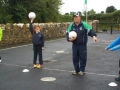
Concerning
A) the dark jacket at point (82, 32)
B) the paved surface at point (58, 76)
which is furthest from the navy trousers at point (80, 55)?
the paved surface at point (58, 76)

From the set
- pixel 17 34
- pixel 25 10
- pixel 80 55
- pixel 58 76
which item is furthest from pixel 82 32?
pixel 25 10

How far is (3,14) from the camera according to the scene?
25.5 m

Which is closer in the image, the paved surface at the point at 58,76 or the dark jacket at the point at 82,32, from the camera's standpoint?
the paved surface at the point at 58,76

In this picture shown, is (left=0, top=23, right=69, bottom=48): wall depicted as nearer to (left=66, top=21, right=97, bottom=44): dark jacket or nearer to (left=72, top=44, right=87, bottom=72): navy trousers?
(left=72, top=44, right=87, bottom=72): navy trousers

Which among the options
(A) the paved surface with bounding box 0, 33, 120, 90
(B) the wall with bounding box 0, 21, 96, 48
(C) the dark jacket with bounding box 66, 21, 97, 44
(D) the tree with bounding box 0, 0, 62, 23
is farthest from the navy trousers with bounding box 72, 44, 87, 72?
(D) the tree with bounding box 0, 0, 62, 23

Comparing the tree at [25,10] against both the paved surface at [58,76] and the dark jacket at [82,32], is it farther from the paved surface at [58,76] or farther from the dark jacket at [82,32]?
the dark jacket at [82,32]

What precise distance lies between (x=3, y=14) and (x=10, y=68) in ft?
56.0

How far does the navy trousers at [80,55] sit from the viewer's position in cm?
803

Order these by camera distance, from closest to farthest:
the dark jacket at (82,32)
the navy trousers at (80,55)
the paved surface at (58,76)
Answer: the paved surface at (58,76) < the dark jacket at (82,32) < the navy trousers at (80,55)

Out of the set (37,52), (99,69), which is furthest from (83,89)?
(37,52)

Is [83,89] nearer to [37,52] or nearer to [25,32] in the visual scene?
[37,52]

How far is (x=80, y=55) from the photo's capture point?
319 inches

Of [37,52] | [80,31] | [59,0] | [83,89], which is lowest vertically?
[83,89]

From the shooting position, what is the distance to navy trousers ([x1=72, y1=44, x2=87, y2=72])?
26.3 feet
